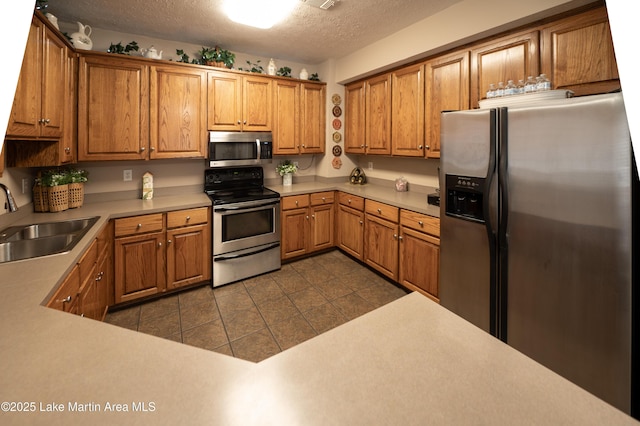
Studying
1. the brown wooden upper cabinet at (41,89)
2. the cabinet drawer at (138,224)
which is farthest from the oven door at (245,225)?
the brown wooden upper cabinet at (41,89)

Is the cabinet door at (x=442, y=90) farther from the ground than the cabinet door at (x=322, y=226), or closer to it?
farther from the ground

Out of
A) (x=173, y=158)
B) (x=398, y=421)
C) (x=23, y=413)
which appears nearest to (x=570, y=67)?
(x=398, y=421)

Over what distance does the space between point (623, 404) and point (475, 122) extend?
1635 millimetres

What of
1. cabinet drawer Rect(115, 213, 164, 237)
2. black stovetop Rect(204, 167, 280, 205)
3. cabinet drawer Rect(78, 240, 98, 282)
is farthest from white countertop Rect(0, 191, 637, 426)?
black stovetop Rect(204, 167, 280, 205)

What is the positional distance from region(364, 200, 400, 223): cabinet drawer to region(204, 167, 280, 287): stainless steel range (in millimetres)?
1028

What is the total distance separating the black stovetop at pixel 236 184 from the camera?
134 inches

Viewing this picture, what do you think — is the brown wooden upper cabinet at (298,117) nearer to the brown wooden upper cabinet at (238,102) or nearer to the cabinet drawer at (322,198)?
the brown wooden upper cabinet at (238,102)

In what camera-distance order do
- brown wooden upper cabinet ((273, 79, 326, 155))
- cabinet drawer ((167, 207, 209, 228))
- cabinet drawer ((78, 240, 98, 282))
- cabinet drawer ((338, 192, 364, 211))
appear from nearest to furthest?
cabinet drawer ((78, 240, 98, 282)), cabinet drawer ((167, 207, 209, 228)), cabinet drawer ((338, 192, 364, 211)), brown wooden upper cabinet ((273, 79, 326, 155))

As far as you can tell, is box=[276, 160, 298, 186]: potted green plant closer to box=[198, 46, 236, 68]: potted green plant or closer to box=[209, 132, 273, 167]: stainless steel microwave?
box=[209, 132, 273, 167]: stainless steel microwave

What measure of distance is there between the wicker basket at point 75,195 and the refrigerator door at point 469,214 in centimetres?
302

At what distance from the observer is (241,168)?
378 cm

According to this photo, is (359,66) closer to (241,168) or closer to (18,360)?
(241,168)

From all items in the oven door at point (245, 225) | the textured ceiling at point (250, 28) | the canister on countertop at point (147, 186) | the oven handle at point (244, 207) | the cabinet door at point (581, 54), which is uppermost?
the textured ceiling at point (250, 28)

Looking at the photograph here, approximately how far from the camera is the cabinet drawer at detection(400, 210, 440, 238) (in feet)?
8.84
